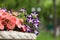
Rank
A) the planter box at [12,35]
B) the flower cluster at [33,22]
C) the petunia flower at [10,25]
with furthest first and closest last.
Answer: the flower cluster at [33,22] → the petunia flower at [10,25] → the planter box at [12,35]

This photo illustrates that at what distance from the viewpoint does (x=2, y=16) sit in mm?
2531

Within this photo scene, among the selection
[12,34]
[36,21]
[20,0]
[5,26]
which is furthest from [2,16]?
[20,0]

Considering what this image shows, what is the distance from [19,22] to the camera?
2613mm

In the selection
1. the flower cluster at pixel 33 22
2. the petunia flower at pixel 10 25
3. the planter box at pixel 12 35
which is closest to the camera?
the planter box at pixel 12 35

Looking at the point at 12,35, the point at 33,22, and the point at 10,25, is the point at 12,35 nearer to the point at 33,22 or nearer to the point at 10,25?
the point at 10,25

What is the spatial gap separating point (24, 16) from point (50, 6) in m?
27.6

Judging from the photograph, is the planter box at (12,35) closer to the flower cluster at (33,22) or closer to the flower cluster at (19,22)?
the flower cluster at (19,22)

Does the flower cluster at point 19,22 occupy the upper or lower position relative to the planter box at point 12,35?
upper

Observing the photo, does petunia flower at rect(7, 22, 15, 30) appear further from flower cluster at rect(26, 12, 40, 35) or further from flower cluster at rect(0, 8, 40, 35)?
flower cluster at rect(26, 12, 40, 35)

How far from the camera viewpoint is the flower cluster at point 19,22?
251 cm

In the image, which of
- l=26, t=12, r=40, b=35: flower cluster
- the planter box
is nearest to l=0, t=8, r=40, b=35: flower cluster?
l=26, t=12, r=40, b=35: flower cluster

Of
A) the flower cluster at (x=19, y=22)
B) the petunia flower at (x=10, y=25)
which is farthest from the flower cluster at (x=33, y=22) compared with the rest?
the petunia flower at (x=10, y=25)

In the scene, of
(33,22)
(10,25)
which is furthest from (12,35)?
(33,22)

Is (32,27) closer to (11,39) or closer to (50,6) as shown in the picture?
(11,39)
